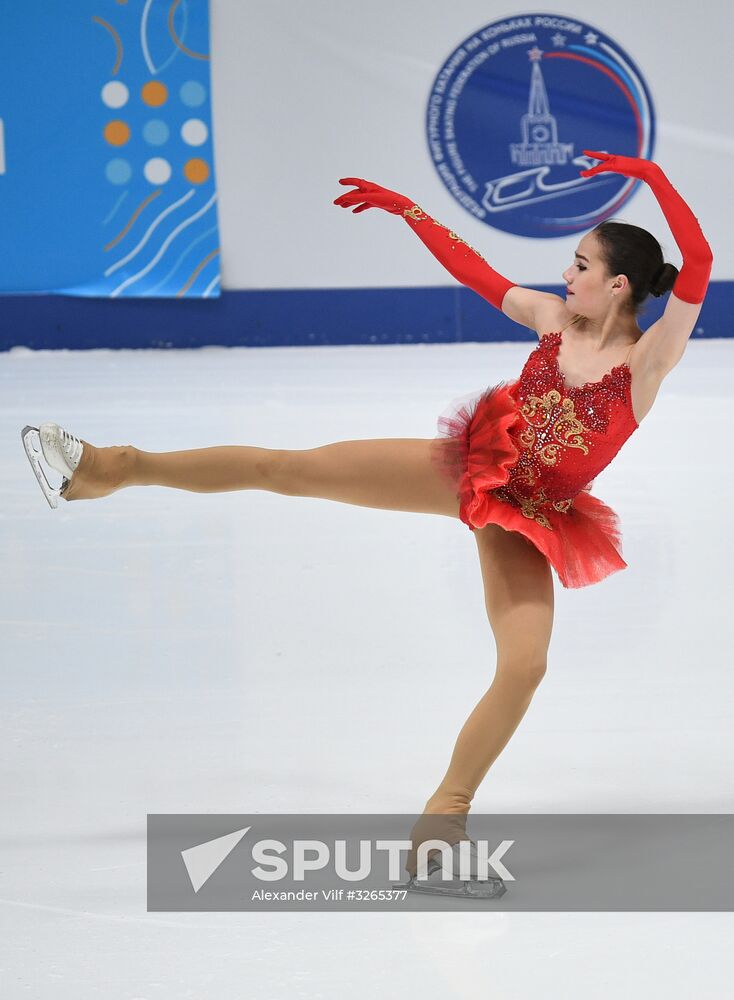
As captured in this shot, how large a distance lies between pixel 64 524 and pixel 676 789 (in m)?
2.21

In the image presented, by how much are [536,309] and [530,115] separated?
247 inches

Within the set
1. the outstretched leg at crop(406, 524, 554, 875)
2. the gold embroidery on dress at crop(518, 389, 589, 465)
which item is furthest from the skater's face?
the outstretched leg at crop(406, 524, 554, 875)

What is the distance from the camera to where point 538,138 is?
7.98m

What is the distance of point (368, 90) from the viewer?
795 cm

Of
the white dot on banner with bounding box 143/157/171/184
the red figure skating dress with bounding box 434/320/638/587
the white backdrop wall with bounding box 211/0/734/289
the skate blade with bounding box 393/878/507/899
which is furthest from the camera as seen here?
the white backdrop wall with bounding box 211/0/734/289

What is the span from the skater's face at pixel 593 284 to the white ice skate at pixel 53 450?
0.84 m

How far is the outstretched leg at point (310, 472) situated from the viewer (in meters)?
2.01

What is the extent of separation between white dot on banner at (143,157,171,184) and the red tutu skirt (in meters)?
6.15

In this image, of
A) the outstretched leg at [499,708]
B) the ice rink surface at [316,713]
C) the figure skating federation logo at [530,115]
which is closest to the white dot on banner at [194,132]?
the figure skating federation logo at [530,115]

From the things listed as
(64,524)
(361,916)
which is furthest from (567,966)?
(64,524)

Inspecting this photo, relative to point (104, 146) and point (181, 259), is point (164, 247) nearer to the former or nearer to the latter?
point (181, 259)

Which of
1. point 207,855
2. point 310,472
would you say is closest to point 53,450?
point 310,472

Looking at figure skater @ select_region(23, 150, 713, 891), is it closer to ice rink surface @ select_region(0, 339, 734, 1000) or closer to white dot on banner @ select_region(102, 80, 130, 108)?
ice rink surface @ select_region(0, 339, 734, 1000)

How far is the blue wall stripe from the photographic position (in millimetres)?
7973
